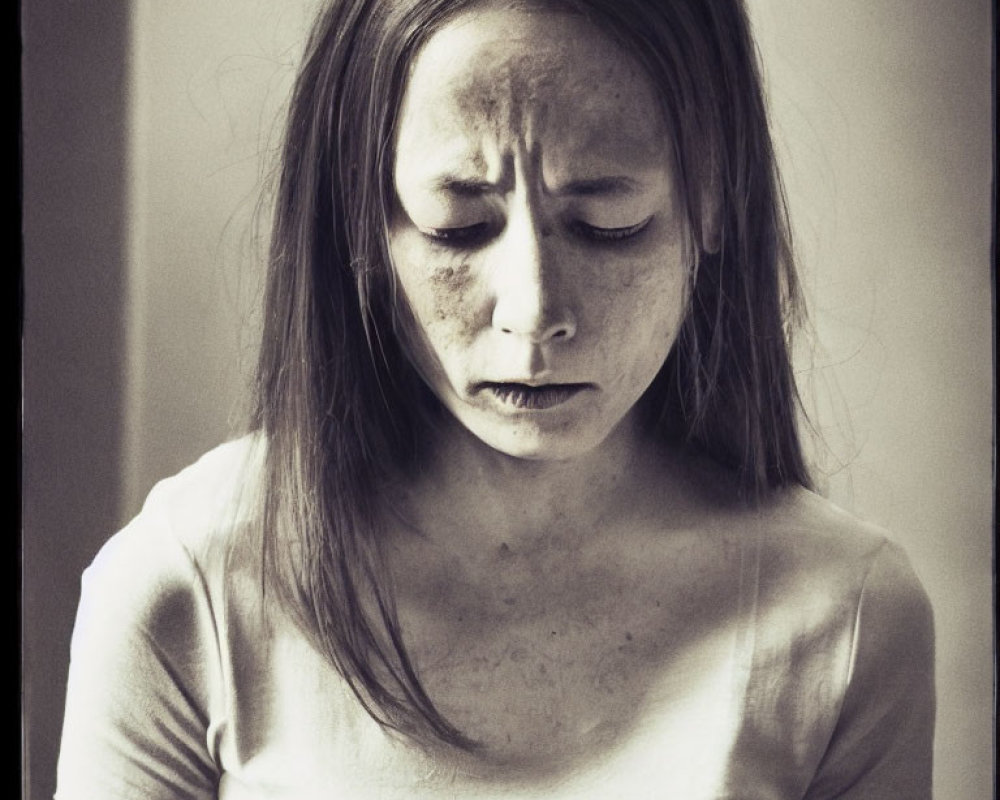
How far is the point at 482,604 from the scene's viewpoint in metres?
0.94

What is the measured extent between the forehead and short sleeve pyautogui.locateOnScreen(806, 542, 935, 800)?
35 centimetres

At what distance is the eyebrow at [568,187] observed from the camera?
0.84 meters

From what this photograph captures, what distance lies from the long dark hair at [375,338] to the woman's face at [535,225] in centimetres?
2

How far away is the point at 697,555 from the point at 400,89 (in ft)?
1.24

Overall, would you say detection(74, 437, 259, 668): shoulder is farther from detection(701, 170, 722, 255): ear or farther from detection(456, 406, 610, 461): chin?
detection(701, 170, 722, 255): ear

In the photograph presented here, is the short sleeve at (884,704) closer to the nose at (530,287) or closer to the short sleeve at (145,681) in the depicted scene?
the nose at (530,287)

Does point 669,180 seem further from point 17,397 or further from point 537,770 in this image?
point 17,397

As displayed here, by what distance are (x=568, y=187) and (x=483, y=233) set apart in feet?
0.20

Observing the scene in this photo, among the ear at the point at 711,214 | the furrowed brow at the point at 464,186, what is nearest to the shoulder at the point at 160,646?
the furrowed brow at the point at 464,186

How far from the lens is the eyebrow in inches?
32.9

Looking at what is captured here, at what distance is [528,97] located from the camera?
0.83 m

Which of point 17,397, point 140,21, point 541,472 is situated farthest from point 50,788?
point 140,21

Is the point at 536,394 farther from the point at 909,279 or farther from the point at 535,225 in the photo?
the point at 909,279

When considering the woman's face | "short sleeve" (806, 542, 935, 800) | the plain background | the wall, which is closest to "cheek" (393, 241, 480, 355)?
the woman's face
